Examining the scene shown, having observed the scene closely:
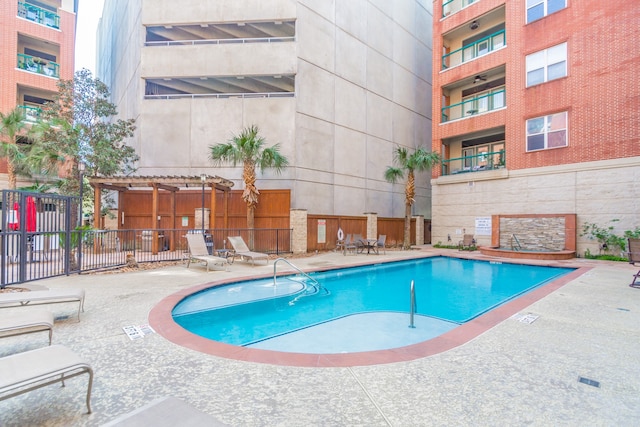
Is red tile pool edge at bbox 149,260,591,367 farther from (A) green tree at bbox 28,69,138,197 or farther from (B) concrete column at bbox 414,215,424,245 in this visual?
(B) concrete column at bbox 414,215,424,245

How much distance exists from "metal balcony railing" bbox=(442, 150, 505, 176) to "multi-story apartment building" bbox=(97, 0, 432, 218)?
4.05 m

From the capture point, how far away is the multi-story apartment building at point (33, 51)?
1870cm

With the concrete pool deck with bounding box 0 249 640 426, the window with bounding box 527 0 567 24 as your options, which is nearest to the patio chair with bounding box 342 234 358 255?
the concrete pool deck with bounding box 0 249 640 426

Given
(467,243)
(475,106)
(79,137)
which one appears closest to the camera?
(79,137)

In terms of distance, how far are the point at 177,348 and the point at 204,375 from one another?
83 cm

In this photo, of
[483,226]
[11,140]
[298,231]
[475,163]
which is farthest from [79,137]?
[475,163]

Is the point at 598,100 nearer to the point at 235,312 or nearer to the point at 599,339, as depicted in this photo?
the point at 599,339

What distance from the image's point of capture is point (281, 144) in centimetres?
1628

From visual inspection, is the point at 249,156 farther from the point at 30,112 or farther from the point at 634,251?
the point at 30,112

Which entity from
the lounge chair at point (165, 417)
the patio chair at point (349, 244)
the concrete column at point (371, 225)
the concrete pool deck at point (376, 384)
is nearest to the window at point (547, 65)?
the concrete column at point (371, 225)

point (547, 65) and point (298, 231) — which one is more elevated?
point (547, 65)

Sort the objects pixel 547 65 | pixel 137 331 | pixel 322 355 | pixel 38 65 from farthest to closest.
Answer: pixel 38 65 → pixel 547 65 → pixel 137 331 → pixel 322 355

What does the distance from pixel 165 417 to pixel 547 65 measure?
20.0 metres

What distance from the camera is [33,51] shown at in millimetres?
21500
